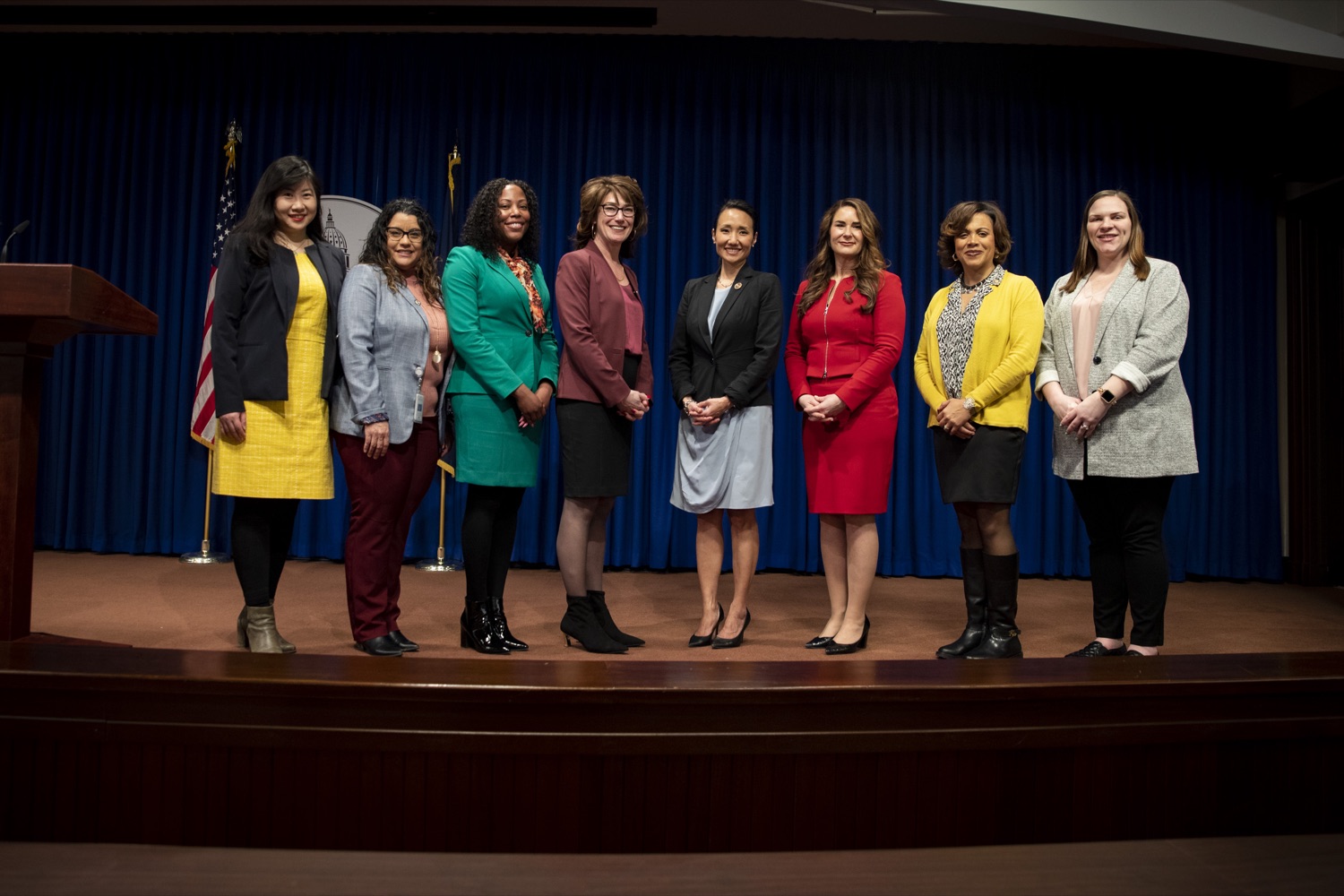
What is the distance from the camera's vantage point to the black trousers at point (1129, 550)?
2.58 metres

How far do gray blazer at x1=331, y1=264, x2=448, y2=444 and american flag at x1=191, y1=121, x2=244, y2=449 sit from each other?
2068mm

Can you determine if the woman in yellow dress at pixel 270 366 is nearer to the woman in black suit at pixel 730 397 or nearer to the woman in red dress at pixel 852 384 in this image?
the woman in black suit at pixel 730 397

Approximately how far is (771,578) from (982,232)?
7.91 feet

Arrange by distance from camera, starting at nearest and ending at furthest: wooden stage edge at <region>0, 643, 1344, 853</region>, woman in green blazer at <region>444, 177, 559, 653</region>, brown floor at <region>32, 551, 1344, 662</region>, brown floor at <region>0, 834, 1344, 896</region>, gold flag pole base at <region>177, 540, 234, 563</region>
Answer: brown floor at <region>0, 834, 1344, 896</region>
wooden stage edge at <region>0, 643, 1344, 853</region>
woman in green blazer at <region>444, 177, 559, 653</region>
brown floor at <region>32, 551, 1344, 662</region>
gold flag pole base at <region>177, 540, 234, 563</region>

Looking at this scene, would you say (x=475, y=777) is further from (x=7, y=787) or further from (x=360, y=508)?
(x=360, y=508)

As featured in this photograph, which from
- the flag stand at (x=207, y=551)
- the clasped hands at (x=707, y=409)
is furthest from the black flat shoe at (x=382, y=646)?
the flag stand at (x=207, y=551)

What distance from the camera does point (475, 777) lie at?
1322mm

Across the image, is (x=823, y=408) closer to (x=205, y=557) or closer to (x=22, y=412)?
(x=22, y=412)

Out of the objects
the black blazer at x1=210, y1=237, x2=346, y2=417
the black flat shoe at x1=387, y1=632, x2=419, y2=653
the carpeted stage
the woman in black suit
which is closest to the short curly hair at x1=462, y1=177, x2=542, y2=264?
the black blazer at x1=210, y1=237, x2=346, y2=417

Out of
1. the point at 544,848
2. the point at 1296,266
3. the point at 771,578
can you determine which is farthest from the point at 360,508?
the point at 1296,266

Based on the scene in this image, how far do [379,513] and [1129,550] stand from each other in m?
2.05

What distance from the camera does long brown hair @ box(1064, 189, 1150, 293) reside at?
2605 mm

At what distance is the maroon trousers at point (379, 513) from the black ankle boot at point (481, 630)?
0.21m

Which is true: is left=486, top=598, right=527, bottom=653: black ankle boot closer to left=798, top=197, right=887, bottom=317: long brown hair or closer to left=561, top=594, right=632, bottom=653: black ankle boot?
left=561, top=594, right=632, bottom=653: black ankle boot
